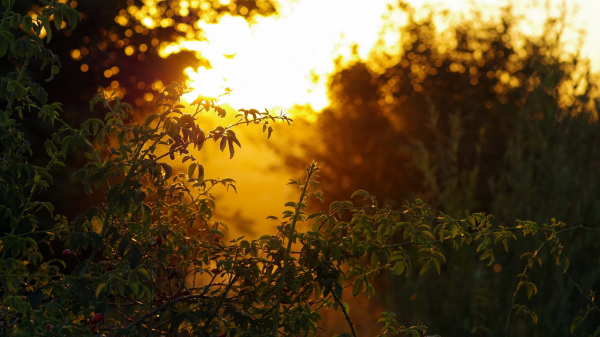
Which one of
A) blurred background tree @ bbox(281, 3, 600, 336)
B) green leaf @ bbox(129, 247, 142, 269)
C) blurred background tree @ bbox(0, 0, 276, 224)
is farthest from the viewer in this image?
blurred background tree @ bbox(281, 3, 600, 336)

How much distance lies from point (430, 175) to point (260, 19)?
362 cm

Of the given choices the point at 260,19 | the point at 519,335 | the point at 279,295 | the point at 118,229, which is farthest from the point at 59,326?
the point at 260,19

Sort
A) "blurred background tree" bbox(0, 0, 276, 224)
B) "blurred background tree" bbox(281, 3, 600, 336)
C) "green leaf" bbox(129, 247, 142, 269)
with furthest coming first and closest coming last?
1. "blurred background tree" bbox(281, 3, 600, 336)
2. "blurred background tree" bbox(0, 0, 276, 224)
3. "green leaf" bbox(129, 247, 142, 269)

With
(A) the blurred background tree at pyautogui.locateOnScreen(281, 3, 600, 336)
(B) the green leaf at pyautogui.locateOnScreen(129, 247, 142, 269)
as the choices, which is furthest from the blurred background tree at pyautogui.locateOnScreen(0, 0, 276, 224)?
(B) the green leaf at pyautogui.locateOnScreen(129, 247, 142, 269)

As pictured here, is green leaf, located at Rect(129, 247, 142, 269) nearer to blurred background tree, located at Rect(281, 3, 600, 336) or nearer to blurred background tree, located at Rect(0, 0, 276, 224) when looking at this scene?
blurred background tree, located at Rect(0, 0, 276, 224)

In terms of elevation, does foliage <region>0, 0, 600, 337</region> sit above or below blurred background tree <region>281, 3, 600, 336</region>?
below

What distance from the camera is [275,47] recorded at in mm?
6797

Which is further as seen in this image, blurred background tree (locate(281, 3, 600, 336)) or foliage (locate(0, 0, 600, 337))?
blurred background tree (locate(281, 3, 600, 336))

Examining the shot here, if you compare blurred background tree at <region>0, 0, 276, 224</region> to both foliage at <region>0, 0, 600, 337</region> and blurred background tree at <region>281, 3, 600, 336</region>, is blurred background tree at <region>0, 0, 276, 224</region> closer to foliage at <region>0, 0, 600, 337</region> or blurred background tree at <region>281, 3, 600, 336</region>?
blurred background tree at <region>281, 3, 600, 336</region>

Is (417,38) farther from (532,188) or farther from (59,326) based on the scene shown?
(59,326)

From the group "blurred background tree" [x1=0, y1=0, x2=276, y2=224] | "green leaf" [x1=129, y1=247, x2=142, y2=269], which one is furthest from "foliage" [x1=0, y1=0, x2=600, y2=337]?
"blurred background tree" [x1=0, y1=0, x2=276, y2=224]

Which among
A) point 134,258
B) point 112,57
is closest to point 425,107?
point 112,57

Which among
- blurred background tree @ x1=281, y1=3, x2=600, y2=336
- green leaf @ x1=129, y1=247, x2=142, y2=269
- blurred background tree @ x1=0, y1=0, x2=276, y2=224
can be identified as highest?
blurred background tree @ x1=281, y1=3, x2=600, y2=336

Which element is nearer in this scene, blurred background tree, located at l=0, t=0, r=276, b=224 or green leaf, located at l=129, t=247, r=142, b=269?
Result: green leaf, located at l=129, t=247, r=142, b=269
